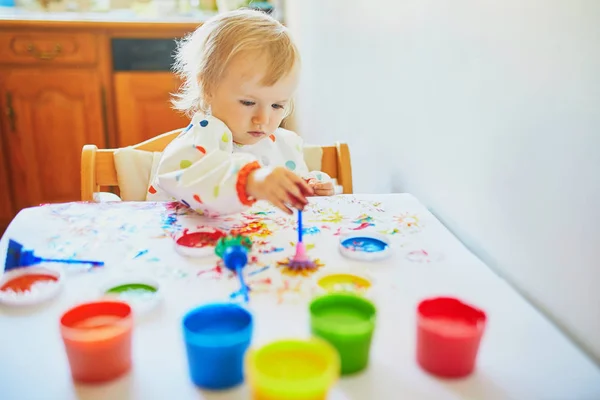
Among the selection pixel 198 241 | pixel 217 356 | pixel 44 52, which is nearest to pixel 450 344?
pixel 217 356

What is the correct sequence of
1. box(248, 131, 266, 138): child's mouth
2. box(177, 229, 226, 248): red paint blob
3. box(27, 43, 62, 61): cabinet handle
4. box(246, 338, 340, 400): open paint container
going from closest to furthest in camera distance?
box(246, 338, 340, 400): open paint container
box(177, 229, 226, 248): red paint blob
box(248, 131, 266, 138): child's mouth
box(27, 43, 62, 61): cabinet handle

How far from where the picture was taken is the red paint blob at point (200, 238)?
798 millimetres

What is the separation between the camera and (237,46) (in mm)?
958

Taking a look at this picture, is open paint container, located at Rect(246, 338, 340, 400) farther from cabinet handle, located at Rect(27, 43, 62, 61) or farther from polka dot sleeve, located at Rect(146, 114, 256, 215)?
cabinet handle, located at Rect(27, 43, 62, 61)

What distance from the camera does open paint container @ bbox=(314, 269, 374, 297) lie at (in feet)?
2.18

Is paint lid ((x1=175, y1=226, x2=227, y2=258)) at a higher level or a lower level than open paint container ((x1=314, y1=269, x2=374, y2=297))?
higher

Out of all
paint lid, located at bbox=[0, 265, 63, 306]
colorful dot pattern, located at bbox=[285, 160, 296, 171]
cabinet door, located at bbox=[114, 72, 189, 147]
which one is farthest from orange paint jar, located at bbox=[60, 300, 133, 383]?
cabinet door, located at bbox=[114, 72, 189, 147]

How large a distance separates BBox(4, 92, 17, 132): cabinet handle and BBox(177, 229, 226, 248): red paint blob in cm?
186

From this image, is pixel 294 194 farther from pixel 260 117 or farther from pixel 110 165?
pixel 110 165

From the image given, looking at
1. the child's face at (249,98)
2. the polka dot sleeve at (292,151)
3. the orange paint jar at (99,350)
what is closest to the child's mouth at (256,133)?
the child's face at (249,98)

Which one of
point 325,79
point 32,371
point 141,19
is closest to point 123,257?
point 32,371

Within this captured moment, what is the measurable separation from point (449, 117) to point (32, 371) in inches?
28.5

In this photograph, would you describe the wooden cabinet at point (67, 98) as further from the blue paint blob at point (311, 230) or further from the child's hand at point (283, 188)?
the child's hand at point (283, 188)

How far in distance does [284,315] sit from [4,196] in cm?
220
